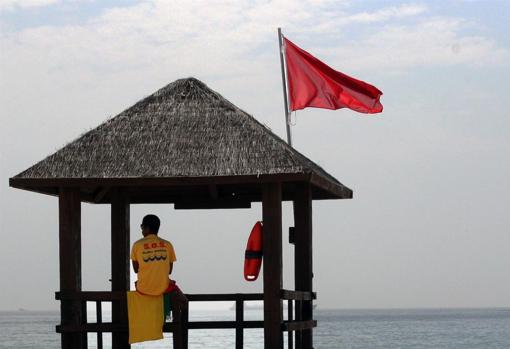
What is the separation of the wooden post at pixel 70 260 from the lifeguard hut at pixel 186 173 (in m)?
0.01

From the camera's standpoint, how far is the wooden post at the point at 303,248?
1727 cm

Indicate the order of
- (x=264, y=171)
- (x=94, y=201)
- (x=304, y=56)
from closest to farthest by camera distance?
(x=264, y=171)
(x=94, y=201)
(x=304, y=56)

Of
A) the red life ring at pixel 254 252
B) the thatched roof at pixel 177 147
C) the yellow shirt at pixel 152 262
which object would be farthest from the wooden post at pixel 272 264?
the yellow shirt at pixel 152 262

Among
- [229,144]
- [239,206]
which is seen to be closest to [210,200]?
[239,206]

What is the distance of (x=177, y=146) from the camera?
52.4 feet

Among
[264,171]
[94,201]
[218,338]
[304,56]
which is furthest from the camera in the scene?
[218,338]

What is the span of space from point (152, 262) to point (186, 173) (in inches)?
45.0

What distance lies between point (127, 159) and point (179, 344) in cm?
237

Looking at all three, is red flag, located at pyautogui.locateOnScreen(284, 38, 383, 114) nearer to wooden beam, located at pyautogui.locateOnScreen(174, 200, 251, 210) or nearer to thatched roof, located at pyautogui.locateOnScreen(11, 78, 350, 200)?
wooden beam, located at pyautogui.locateOnScreen(174, 200, 251, 210)

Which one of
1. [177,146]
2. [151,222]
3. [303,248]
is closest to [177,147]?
[177,146]

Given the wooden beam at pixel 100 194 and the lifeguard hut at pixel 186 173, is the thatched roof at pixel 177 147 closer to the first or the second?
the lifeguard hut at pixel 186 173

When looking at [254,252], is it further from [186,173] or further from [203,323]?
[203,323]

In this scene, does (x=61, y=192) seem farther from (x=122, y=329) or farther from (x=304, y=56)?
(x=304, y=56)

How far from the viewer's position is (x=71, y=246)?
15.8 meters
